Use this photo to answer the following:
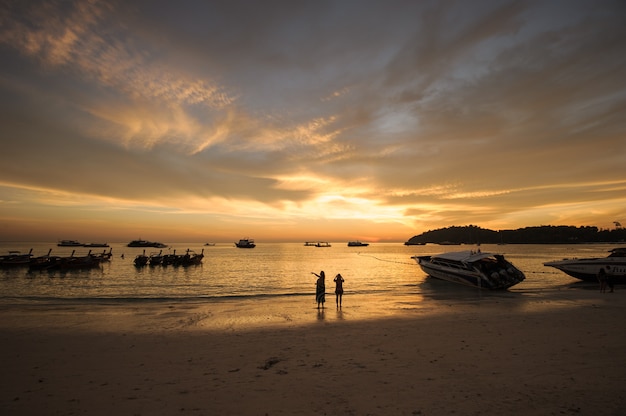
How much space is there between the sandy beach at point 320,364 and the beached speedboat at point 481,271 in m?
9.91

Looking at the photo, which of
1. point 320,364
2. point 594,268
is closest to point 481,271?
point 594,268

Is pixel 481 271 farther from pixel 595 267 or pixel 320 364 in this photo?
pixel 320 364

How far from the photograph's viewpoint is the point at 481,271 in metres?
29.4

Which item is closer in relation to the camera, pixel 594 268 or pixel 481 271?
pixel 481 271

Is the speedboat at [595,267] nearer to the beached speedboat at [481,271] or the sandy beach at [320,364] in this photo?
the beached speedboat at [481,271]

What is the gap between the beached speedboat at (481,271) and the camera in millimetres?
28578

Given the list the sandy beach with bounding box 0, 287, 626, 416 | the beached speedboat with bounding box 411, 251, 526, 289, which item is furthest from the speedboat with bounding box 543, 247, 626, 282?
the sandy beach with bounding box 0, 287, 626, 416

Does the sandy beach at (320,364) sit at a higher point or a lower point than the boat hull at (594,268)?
lower

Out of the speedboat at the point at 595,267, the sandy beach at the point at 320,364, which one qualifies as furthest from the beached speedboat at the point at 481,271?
the sandy beach at the point at 320,364

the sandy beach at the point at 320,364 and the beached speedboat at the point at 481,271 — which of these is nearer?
the sandy beach at the point at 320,364

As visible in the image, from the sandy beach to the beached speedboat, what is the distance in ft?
32.5

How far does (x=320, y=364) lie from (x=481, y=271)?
24130 mm

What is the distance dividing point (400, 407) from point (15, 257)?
71.6 metres

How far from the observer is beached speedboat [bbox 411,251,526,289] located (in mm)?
28578
